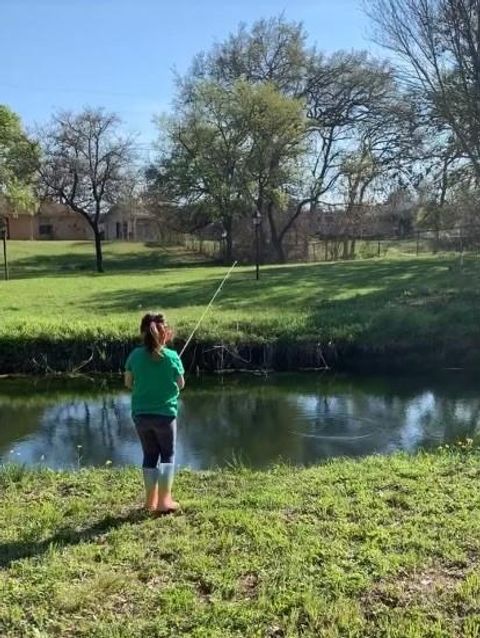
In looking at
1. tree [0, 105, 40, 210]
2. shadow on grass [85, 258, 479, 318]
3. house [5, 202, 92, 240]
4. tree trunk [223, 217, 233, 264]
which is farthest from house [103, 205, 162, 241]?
shadow on grass [85, 258, 479, 318]

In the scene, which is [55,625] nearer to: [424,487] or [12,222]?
[424,487]

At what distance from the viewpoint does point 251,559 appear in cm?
445

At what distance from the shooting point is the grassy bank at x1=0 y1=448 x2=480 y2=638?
12.2ft

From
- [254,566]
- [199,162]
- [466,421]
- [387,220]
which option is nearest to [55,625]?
[254,566]

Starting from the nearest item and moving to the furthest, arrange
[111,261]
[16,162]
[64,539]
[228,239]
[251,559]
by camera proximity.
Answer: [251,559], [64,539], [16,162], [228,239], [111,261]

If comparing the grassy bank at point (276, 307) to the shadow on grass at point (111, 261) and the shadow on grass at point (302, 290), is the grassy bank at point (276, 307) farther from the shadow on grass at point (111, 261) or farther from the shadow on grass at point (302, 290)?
the shadow on grass at point (111, 261)

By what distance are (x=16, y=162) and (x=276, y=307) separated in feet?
67.4

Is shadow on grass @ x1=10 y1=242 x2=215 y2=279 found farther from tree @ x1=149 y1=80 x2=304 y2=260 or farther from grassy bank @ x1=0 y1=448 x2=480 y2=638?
grassy bank @ x1=0 y1=448 x2=480 y2=638

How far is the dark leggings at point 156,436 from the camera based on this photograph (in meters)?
5.64

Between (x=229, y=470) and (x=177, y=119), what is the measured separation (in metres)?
34.8

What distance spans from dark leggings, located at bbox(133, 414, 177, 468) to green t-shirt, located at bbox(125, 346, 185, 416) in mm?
50

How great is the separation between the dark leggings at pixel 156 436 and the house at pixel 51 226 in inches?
2247

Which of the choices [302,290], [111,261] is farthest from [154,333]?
[111,261]

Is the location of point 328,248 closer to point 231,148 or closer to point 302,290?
point 231,148
